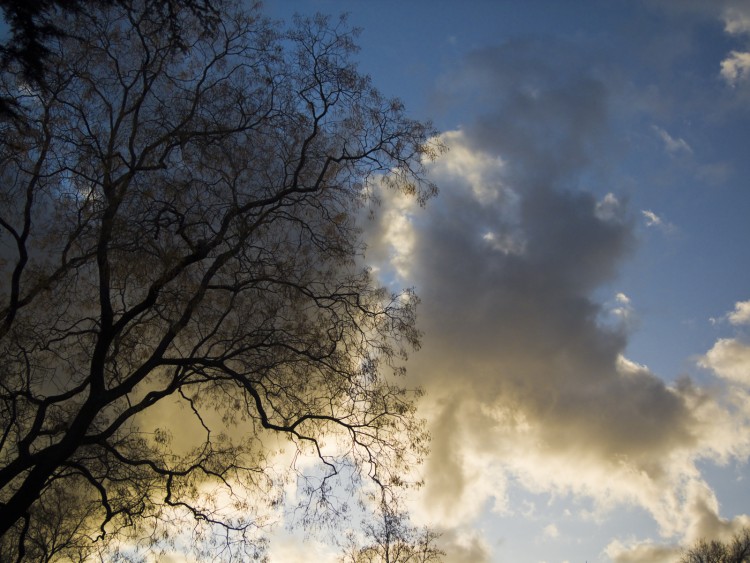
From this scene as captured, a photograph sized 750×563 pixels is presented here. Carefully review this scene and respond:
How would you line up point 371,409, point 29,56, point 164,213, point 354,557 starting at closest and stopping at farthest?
1. point 29,56
2. point 164,213
3. point 371,409
4. point 354,557

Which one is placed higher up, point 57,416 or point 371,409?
point 57,416

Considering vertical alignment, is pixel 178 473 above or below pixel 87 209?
below

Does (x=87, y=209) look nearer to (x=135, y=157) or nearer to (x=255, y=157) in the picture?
(x=135, y=157)

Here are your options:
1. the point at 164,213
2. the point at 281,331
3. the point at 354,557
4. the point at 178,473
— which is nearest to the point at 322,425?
the point at 281,331

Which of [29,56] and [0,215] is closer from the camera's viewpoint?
[29,56]

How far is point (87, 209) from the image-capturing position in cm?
1309

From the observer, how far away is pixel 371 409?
1323 cm

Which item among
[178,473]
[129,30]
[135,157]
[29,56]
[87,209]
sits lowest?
[178,473]

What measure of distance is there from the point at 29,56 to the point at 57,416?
9874mm

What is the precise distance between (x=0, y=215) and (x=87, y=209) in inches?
71.6

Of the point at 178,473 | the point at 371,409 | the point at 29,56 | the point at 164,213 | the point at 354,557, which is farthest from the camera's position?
the point at 354,557

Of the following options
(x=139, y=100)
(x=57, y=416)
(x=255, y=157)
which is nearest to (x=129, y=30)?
(x=139, y=100)

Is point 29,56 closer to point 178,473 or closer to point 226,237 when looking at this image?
point 226,237

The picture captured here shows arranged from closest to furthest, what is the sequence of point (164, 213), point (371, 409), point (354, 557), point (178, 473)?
1. point (164, 213)
2. point (371, 409)
3. point (178, 473)
4. point (354, 557)
